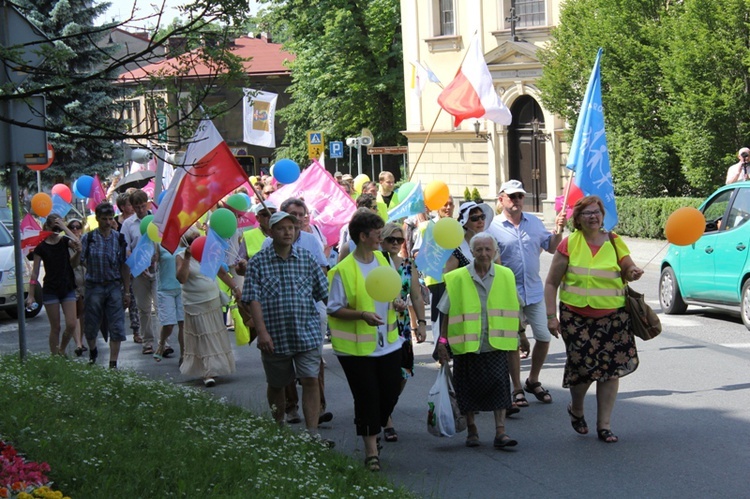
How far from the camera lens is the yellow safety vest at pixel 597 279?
8266 mm

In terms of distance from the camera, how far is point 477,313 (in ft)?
27.4

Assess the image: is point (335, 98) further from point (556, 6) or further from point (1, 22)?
point (1, 22)

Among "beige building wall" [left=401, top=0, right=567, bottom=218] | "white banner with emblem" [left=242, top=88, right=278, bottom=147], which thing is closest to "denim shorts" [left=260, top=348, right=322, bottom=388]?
"white banner with emblem" [left=242, top=88, right=278, bottom=147]

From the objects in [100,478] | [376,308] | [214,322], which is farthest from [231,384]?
[100,478]

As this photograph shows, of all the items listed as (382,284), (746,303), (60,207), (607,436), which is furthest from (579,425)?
(60,207)

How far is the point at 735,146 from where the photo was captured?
25.1 m

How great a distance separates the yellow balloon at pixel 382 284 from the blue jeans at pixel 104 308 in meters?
5.74

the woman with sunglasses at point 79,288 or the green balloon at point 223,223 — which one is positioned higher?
the green balloon at point 223,223

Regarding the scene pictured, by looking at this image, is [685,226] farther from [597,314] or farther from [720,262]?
[720,262]

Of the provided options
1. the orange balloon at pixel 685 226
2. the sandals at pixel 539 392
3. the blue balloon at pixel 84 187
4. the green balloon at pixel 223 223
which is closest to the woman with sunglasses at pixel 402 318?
the sandals at pixel 539 392

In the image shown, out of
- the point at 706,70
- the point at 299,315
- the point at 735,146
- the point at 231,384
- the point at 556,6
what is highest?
the point at 556,6

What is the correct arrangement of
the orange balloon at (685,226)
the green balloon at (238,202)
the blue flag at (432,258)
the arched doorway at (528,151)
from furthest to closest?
the arched doorway at (528,151)
the green balloon at (238,202)
the blue flag at (432,258)
the orange balloon at (685,226)

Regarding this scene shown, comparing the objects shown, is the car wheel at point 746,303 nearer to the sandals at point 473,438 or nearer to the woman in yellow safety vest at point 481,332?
the woman in yellow safety vest at point 481,332

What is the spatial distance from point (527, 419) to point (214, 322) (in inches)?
155
